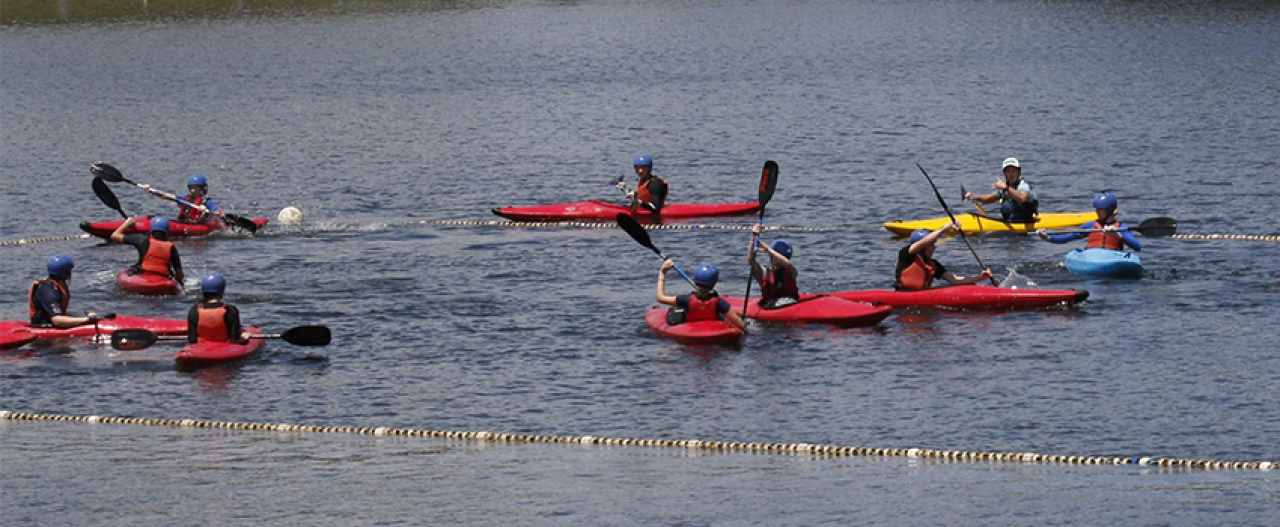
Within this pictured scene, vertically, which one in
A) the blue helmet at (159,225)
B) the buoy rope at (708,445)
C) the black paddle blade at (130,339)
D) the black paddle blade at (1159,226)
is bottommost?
the buoy rope at (708,445)

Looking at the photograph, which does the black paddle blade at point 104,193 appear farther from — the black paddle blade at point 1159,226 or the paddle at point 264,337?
the black paddle blade at point 1159,226

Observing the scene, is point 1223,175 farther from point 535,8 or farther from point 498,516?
point 535,8

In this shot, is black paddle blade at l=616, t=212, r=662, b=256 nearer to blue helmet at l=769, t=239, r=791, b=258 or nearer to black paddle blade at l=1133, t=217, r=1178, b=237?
blue helmet at l=769, t=239, r=791, b=258

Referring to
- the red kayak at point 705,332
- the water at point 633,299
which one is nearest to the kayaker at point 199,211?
the water at point 633,299

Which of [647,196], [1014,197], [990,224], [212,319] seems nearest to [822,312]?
[1014,197]

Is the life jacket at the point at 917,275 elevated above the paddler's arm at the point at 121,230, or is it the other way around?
the life jacket at the point at 917,275

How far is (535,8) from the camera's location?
10712 cm

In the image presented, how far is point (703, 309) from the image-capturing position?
27.8 metres

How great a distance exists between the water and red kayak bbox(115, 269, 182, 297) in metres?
0.24

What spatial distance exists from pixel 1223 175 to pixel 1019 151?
765 centimetres

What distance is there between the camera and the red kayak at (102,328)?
27.9 meters

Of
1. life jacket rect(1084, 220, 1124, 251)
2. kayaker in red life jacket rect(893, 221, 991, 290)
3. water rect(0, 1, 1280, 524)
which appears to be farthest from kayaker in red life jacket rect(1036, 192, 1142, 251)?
kayaker in red life jacket rect(893, 221, 991, 290)

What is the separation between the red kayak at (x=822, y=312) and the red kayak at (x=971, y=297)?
1.99ft

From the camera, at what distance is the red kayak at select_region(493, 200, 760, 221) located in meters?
38.8
